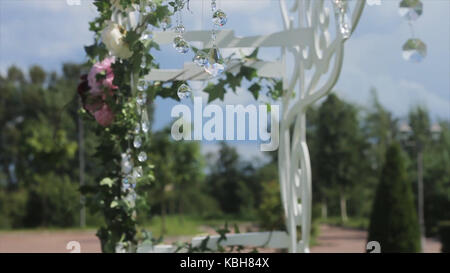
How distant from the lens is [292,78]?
91.7 inches

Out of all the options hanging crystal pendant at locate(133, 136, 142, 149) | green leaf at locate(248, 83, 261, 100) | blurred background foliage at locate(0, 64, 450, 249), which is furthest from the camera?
blurred background foliage at locate(0, 64, 450, 249)

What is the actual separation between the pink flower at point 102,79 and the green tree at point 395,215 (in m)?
5.79

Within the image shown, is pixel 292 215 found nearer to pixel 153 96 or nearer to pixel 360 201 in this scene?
pixel 153 96

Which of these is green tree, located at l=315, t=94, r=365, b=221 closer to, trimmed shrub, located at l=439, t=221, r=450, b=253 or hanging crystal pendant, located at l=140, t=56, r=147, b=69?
trimmed shrub, located at l=439, t=221, r=450, b=253

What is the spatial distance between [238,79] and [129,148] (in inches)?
21.4

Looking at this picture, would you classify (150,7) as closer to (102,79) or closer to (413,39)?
(102,79)

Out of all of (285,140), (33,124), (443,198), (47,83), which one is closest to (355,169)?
(443,198)

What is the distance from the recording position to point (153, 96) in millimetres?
2119

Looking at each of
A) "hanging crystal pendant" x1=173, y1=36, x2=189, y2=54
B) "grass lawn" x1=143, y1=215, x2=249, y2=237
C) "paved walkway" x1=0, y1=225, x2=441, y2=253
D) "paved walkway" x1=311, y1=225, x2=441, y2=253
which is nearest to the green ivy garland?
"hanging crystal pendant" x1=173, y1=36, x2=189, y2=54

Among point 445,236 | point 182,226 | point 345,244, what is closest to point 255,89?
point 445,236

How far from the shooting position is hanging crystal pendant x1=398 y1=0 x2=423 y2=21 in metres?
0.88

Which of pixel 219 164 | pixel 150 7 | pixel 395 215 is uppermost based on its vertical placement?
pixel 150 7

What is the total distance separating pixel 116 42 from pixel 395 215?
5.97 meters

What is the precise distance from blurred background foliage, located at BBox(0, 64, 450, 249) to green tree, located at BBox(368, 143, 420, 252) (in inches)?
398
